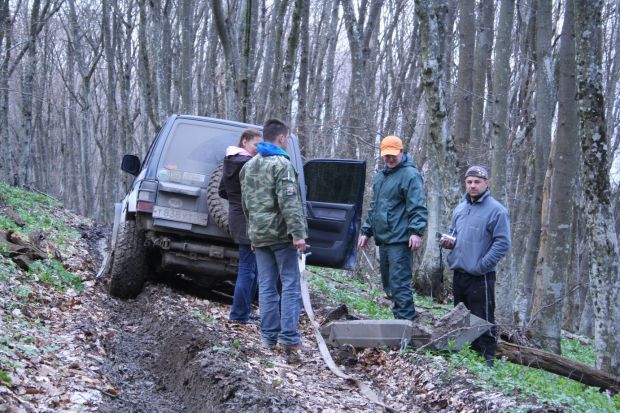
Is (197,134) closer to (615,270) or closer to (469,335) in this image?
(469,335)

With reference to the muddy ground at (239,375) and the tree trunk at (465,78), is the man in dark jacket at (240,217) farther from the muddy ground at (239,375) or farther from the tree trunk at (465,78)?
the tree trunk at (465,78)

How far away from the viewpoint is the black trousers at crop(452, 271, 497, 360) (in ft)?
23.4

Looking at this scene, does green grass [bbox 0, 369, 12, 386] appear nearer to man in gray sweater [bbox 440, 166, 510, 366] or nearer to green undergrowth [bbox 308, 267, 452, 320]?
man in gray sweater [bbox 440, 166, 510, 366]

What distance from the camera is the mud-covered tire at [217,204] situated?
830 centimetres

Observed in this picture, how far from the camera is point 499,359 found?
7.89 metres

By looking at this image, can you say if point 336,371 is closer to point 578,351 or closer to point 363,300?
point 363,300

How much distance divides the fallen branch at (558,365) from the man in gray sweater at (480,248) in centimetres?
85

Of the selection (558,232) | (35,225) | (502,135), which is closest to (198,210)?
(558,232)

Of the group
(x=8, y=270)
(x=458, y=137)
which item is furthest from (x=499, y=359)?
(x=458, y=137)

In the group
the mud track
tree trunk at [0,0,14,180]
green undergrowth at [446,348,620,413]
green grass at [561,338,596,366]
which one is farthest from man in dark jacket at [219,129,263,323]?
tree trunk at [0,0,14,180]

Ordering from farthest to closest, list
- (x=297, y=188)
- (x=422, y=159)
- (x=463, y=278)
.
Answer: (x=422, y=159) → (x=463, y=278) → (x=297, y=188)

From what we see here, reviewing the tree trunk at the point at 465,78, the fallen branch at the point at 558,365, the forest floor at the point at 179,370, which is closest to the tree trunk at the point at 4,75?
the tree trunk at the point at 465,78

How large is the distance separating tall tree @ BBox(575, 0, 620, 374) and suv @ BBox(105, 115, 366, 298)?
8.96 ft

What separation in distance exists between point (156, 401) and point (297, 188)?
7.58 feet
